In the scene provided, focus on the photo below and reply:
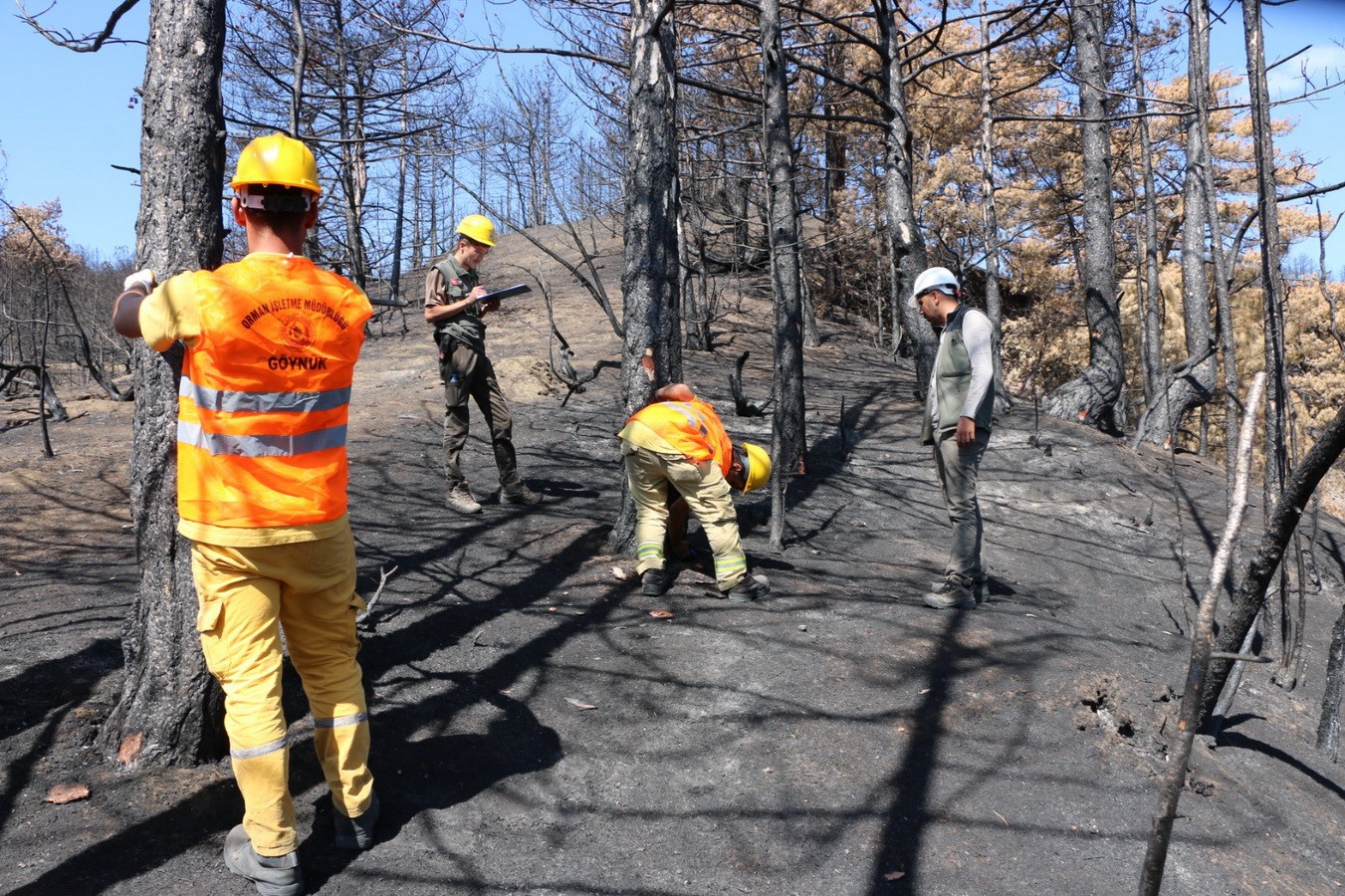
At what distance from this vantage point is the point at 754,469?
619 centimetres

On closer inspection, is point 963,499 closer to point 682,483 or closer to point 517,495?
point 682,483

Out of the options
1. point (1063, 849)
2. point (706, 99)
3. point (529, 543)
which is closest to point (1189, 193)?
point (706, 99)

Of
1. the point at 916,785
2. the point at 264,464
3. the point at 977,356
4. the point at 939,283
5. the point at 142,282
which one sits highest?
the point at 939,283

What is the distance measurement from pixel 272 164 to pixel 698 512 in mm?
3161

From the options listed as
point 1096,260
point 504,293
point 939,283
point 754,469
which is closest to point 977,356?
point 939,283

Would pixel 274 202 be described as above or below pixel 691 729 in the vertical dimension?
above

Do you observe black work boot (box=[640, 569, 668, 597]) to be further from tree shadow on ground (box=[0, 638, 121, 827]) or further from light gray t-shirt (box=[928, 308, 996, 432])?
tree shadow on ground (box=[0, 638, 121, 827])

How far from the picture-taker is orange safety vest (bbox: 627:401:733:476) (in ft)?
17.8

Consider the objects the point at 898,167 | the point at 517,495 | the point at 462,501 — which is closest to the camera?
the point at 462,501

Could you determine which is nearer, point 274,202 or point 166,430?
point 274,202

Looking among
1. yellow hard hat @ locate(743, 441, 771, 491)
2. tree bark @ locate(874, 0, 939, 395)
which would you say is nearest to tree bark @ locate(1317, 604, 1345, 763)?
yellow hard hat @ locate(743, 441, 771, 491)

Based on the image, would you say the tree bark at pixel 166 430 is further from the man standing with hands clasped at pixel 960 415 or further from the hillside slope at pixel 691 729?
the man standing with hands clasped at pixel 960 415

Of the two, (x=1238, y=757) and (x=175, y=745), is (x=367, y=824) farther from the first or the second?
(x=1238, y=757)

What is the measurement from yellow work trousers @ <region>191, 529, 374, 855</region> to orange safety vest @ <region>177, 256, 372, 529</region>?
0.14 metres
